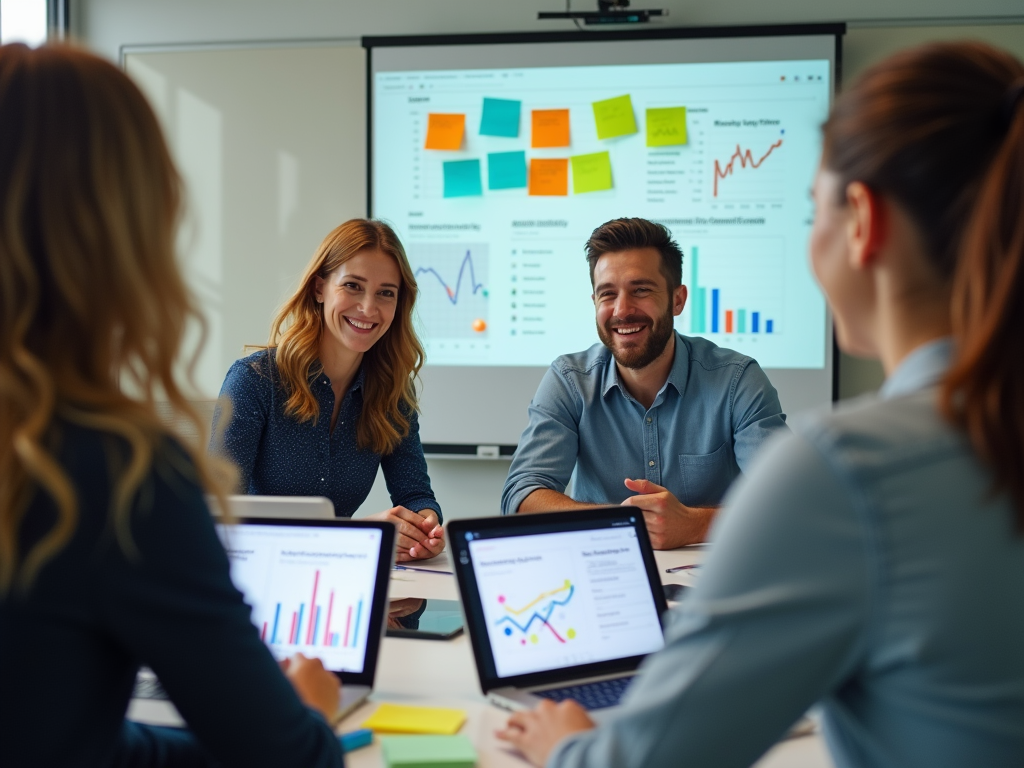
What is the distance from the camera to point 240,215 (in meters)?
3.71

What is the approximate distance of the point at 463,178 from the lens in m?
3.47

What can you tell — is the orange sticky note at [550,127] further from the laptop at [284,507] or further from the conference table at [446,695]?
the laptop at [284,507]

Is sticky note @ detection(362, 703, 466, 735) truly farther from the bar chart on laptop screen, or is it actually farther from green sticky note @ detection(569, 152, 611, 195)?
green sticky note @ detection(569, 152, 611, 195)

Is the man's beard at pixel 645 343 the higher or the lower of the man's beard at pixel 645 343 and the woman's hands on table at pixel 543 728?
the higher

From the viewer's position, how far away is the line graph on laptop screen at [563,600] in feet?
4.03

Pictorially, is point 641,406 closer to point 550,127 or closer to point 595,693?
point 595,693

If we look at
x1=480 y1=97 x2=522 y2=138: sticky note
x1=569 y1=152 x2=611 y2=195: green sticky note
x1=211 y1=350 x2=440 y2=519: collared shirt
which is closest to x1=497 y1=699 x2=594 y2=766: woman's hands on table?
x1=211 y1=350 x2=440 y2=519: collared shirt

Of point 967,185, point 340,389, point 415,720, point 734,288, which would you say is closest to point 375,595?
point 415,720

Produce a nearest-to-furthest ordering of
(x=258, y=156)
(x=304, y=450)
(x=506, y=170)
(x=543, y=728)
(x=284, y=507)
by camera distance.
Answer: (x=543, y=728) < (x=284, y=507) < (x=304, y=450) < (x=506, y=170) < (x=258, y=156)

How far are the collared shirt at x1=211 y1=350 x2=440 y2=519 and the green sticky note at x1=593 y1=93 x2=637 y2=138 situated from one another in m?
1.55

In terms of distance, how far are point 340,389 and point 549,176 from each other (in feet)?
4.67

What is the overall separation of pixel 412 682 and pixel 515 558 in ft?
0.81

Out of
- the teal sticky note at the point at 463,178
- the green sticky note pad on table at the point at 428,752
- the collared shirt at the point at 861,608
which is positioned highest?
the teal sticky note at the point at 463,178

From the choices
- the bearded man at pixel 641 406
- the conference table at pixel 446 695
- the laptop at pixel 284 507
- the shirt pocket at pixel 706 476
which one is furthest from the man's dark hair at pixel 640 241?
the laptop at pixel 284 507
